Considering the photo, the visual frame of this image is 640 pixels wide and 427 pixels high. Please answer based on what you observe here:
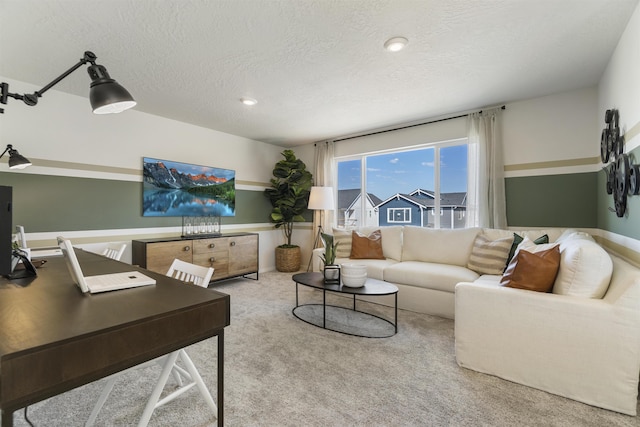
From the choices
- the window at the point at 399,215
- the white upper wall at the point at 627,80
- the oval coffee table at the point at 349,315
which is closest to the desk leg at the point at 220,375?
the oval coffee table at the point at 349,315

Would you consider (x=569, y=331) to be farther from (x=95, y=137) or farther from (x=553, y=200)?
→ (x=95, y=137)

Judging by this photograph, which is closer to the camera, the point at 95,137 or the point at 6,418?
the point at 6,418

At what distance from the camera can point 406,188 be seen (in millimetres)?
4516

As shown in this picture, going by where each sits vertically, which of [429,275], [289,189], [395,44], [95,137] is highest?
[395,44]

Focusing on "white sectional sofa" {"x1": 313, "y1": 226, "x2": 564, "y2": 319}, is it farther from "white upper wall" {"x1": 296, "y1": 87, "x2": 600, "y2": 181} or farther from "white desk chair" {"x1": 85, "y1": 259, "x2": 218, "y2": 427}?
"white desk chair" {"x1": 85, "y1": 259, "x2": 218, "y2": 427}

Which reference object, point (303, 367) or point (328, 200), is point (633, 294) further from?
point (328, 200)

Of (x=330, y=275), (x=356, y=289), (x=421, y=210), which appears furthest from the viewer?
(x=421, y=210)

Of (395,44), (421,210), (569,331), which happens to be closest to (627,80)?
(395,44)

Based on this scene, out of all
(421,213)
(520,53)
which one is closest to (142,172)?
(421,213)

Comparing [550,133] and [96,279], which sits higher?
[550,133]

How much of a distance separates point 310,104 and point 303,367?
2.87 m

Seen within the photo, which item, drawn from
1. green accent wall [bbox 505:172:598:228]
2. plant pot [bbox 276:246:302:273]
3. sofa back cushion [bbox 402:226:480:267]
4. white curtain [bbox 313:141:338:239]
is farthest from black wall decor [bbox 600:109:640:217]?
plant pot [bbox 276:246:302:273]

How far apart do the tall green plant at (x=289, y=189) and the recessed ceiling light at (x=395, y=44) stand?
3.18 m

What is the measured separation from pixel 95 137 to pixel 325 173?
3.35 m
